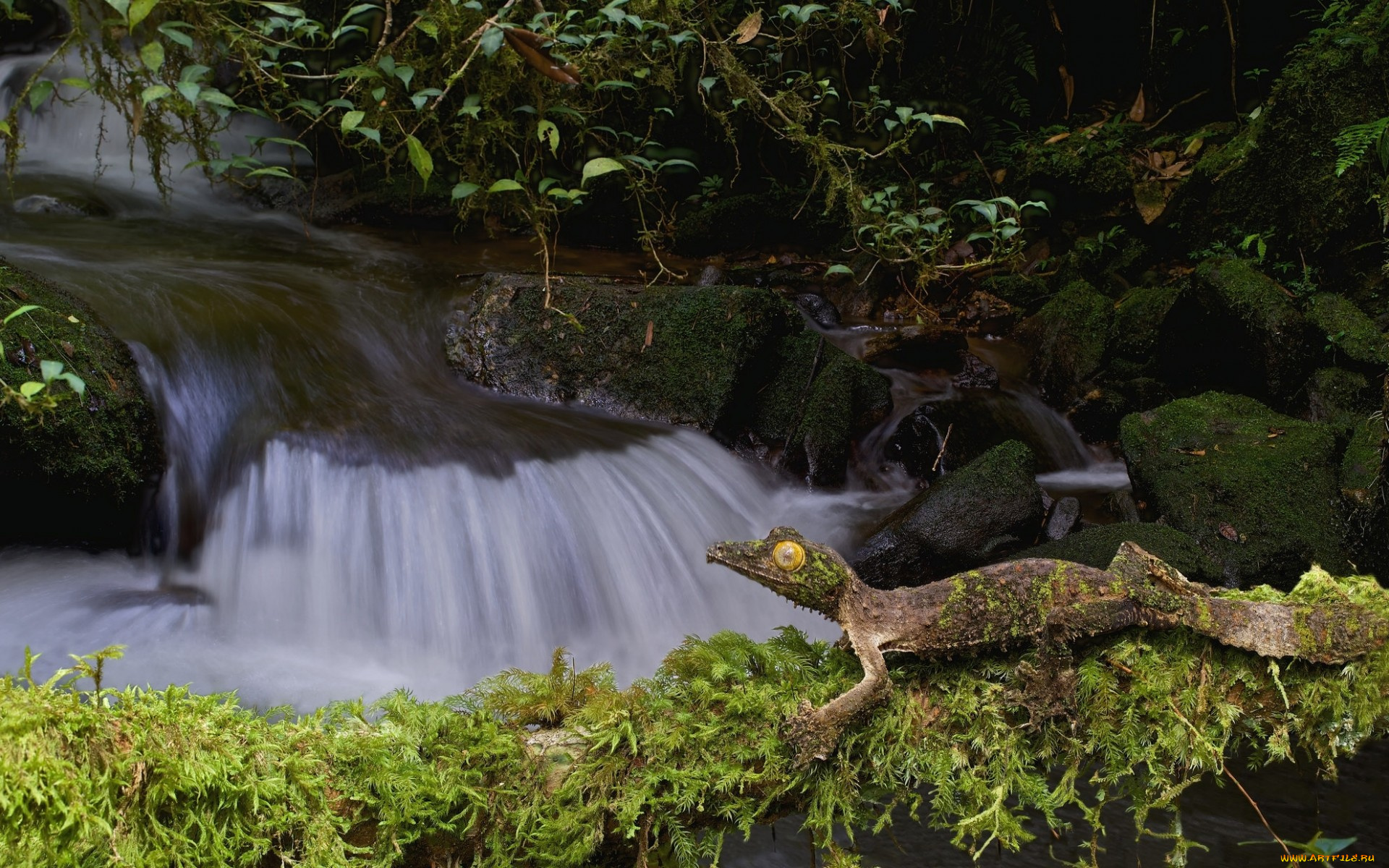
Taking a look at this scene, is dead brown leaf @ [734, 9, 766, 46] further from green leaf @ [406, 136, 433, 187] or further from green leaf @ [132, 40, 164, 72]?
green leaf @ [132, 40, 164, 72]

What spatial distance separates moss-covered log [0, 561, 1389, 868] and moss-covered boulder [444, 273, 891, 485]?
164 inches

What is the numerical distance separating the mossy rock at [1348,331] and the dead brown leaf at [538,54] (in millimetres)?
5388

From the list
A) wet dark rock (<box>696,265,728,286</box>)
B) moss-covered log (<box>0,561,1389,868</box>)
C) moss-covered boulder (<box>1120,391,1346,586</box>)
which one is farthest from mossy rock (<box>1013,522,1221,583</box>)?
wet dark rock (<box>696,265,728,286</box>)

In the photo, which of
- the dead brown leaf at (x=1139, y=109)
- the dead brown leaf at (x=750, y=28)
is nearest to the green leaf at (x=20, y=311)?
the dead brown leaf at (x=750, y=28)

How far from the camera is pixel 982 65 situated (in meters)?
9.42

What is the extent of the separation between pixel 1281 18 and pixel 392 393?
30.5ft

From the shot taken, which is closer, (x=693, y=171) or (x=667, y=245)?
(x=667, y=245)

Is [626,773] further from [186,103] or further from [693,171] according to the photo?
[693,171]

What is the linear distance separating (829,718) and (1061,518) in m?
4.34

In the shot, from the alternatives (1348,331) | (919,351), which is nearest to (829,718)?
(919,351)

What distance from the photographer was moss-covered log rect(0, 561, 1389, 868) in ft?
5.25

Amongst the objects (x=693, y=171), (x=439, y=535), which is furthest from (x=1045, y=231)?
(x=439, y=535)

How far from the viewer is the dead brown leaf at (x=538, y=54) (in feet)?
13.4

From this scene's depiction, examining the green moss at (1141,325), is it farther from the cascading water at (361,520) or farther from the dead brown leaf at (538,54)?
the dead brown leaf at (538,54)
